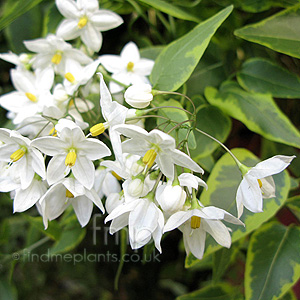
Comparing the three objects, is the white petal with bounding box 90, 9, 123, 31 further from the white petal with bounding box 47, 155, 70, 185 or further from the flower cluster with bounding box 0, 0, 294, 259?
the white petal with bounding box 47, 155, 70, 185

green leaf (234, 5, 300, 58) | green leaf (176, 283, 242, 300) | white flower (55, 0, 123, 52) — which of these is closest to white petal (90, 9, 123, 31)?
white flower (55, 0, 123, 52)

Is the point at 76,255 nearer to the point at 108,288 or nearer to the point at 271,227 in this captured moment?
the point at 108,288

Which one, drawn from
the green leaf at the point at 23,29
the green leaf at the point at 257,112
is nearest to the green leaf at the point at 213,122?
the green leaf at the point at 257,112

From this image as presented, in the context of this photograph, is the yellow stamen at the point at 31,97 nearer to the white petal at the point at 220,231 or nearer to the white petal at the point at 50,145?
the white petal at the point at 50,145

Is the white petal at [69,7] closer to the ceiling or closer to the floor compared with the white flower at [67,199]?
closer to the ceiling

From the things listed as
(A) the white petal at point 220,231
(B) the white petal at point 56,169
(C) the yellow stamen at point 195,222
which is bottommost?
(A) the white petal at point 220,231

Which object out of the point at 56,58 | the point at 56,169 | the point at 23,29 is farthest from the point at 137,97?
the point at 23,29
